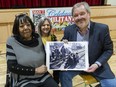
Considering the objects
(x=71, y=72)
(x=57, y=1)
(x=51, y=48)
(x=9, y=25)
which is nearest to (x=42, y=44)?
(x=51, y=48)

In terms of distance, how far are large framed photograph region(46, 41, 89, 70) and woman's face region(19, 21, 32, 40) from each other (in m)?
0.20

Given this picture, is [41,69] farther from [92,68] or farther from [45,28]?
[45,28]

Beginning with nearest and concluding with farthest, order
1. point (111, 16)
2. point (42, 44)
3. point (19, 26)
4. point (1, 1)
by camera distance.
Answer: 1. point (19, 26)
2. point (42, 44)
3. point (1, 1)
4. point (111, 16)

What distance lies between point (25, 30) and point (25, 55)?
0.21 m

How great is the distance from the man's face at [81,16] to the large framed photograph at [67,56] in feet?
0.58

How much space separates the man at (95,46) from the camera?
1940 mm

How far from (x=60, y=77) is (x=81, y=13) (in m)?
0.62

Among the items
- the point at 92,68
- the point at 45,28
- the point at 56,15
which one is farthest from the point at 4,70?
the point at 56,15

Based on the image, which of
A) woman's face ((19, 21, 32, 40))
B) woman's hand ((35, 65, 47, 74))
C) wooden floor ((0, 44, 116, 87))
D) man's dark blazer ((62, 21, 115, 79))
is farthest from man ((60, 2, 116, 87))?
wooden floor ((0, 44, 116, 87))

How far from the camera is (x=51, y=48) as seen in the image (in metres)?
1.95

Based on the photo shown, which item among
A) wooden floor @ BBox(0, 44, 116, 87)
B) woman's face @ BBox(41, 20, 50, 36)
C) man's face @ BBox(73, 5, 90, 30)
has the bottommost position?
wooden floor @ BBox(0, 44, 116, 87)

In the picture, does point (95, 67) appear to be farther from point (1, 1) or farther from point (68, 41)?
point (1, 1)

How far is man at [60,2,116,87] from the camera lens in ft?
6.37

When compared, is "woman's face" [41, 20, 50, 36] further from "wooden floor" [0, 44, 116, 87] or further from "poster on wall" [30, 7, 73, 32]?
"poster on wall" [30, 7, 73, 32]
